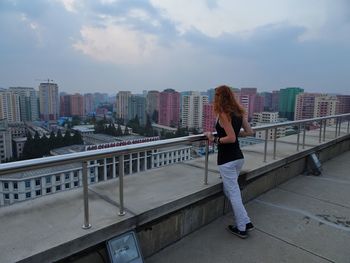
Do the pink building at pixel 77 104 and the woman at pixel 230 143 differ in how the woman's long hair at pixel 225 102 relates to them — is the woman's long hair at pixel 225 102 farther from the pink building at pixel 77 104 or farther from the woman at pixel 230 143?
the pink building at pixel 77 104

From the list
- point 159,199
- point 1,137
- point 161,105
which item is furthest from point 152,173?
point 161,105

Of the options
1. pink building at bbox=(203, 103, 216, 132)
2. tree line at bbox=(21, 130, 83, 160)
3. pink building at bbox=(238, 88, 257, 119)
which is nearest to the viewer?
pink building at bbox=(203, 103, 216, 132)

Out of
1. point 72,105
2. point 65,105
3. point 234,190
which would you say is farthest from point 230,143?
point 72,105

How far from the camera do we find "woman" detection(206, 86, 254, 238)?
8.61 ft

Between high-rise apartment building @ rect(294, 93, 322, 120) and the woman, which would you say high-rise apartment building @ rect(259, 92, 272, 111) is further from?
the woman

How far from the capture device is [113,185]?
2.99m

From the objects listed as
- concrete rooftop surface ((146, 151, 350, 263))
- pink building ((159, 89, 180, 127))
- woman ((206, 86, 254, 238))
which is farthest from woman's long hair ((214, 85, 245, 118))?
pink building ((159, 89, 180, 127))

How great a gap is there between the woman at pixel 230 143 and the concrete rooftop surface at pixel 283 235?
23 cm

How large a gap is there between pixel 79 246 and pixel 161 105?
37738 millimetres

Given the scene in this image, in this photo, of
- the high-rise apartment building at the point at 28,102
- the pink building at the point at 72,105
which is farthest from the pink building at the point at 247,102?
the pink building at the point at 72,105

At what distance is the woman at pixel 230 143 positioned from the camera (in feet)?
8.61

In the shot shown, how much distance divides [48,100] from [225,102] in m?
46.7

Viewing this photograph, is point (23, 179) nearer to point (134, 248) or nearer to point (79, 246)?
point (79, 246)

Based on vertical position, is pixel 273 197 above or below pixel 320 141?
below
